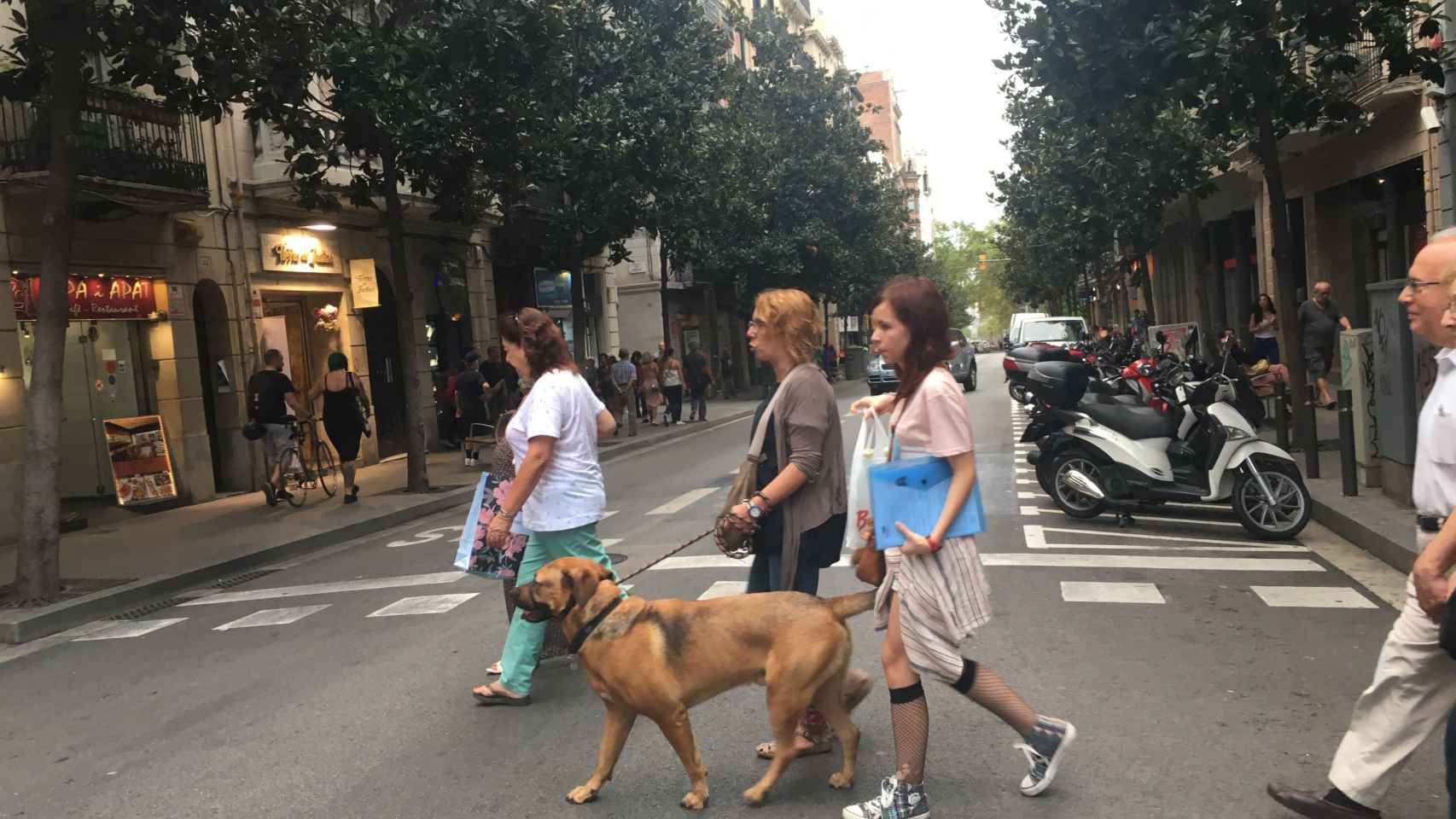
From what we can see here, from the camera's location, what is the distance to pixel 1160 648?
5875 mm

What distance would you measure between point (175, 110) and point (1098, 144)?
42.4 feet

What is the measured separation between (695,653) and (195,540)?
993 cm

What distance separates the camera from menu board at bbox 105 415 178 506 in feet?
48.0

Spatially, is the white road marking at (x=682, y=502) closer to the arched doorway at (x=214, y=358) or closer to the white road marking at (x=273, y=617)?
the white road marking at (x=273, y=617)

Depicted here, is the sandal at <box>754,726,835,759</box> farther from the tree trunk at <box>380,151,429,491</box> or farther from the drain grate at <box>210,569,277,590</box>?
the tree trunk at <box>380,151,429,491</box>

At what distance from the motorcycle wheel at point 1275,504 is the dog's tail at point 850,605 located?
608cm

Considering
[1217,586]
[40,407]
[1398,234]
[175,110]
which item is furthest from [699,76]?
[1217,586]

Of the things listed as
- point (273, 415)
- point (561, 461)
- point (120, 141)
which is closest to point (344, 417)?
point (273, 415)

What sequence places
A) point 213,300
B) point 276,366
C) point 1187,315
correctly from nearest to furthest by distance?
point 276,366, point 213,300, point 1187,315

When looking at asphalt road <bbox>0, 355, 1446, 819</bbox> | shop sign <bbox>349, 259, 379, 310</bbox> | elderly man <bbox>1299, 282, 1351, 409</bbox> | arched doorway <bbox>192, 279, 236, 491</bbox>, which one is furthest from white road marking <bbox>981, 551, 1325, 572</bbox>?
shop sign <bbox>349, 259, 379, 310</bbox>

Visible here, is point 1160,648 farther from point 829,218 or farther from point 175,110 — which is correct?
point 829,218

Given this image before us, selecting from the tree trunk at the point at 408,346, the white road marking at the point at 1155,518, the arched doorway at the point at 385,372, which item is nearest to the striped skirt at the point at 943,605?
the white road marking at the point at 1155,518

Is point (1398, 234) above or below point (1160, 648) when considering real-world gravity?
above

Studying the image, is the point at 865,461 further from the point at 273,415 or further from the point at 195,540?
the point at 273,415
